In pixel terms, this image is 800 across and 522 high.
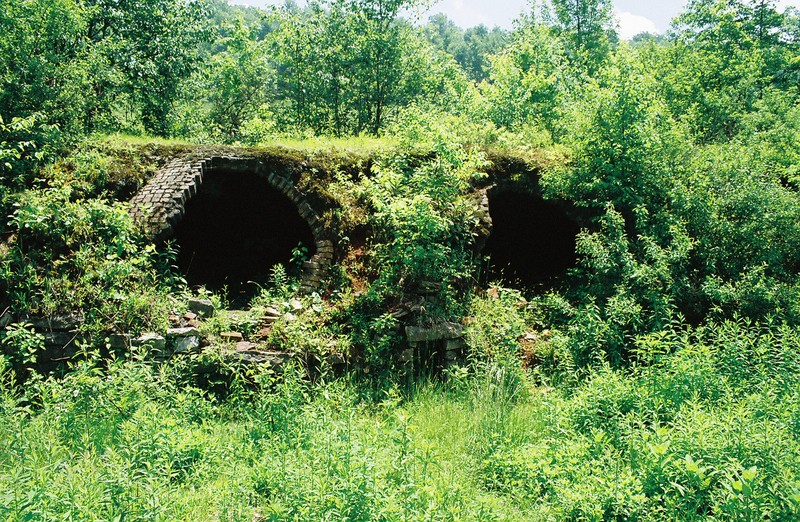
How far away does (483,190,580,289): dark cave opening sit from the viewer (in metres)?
9.57

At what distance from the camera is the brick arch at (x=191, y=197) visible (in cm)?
688

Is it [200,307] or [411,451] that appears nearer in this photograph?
[411,451]

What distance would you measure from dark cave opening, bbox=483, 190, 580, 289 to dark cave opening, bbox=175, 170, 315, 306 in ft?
11.4

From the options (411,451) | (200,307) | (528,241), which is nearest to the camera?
(411,451)

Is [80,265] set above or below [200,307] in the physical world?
above

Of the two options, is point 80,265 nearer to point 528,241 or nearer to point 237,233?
point 237,233

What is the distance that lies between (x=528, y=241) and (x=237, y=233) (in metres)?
5.41

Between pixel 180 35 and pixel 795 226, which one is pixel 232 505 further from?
pixel 180 35

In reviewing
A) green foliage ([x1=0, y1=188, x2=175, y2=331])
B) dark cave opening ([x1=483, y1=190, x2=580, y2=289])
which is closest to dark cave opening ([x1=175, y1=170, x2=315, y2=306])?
green foliage ([x1=0, y1=188, x2=175, y2=331])

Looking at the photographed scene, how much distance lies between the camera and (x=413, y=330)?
253 inches

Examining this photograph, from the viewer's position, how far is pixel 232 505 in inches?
148

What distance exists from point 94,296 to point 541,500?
499cm

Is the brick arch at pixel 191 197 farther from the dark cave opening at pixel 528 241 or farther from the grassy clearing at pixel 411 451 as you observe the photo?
the dark cave opening at pixel 528 241

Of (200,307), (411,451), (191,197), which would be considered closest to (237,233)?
(191,197)
